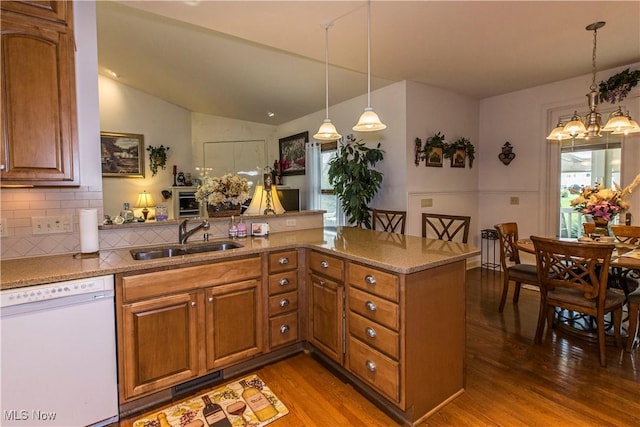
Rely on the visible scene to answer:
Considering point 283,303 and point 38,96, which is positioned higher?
point 38,96

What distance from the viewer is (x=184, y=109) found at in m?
6.63

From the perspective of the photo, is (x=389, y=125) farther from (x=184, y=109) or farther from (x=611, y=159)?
(x=184, y=109)

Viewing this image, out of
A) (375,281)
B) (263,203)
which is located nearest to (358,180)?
(263,203)

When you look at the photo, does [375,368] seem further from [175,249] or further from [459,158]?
[459,158]

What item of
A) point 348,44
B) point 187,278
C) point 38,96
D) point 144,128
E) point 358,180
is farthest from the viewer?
point 144,128

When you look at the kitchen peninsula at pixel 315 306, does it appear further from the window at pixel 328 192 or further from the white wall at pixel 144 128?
the white wall at pixel 144 128

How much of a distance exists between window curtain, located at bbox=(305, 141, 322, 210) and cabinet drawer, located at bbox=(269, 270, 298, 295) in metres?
3.29

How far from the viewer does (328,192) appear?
18.2ft

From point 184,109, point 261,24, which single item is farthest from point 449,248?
point 184,109

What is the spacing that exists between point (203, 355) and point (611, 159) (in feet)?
15.8

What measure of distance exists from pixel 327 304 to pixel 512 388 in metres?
1.32

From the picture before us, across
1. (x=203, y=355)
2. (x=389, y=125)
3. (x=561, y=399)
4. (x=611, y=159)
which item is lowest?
(x=561, y=399)

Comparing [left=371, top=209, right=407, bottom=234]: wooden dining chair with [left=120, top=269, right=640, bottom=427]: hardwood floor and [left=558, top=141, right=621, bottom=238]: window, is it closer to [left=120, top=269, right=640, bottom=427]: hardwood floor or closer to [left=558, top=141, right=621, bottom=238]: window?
[left=120, top=269, right=640, bottom=427]: hardwood floor

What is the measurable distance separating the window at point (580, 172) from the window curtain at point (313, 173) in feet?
11.5
